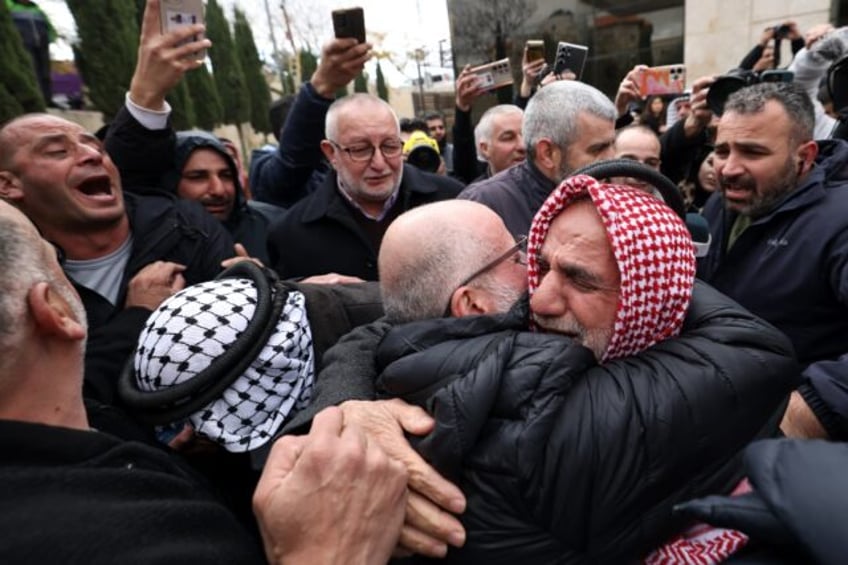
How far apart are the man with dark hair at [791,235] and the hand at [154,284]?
2270mm

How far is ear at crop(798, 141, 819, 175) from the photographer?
2.39 m

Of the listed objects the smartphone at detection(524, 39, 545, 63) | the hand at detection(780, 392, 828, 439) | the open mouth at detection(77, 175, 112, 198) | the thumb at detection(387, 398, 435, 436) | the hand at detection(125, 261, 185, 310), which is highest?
the smartphone at detection(524, 39, 545, 63)

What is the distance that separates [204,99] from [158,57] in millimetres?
17372

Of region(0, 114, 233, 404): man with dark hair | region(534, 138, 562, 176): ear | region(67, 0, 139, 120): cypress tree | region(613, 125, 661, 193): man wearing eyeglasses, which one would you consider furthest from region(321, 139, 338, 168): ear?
region(67, 0, 139, 120): cypress tree

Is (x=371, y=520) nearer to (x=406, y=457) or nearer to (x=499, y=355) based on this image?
(x=406, y=457)

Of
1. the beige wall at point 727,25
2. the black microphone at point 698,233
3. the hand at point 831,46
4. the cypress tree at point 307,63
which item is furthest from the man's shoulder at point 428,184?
the cypress tree at point 307,63

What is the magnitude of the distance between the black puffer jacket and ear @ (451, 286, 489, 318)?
0.23m

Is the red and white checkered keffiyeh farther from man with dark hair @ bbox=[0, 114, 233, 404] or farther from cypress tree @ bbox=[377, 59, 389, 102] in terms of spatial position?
cypress tree @ bbox=[377, 59, 389, 102]

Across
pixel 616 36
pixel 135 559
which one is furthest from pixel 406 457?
pixel 616 36

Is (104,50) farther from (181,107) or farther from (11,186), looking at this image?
(11,186)

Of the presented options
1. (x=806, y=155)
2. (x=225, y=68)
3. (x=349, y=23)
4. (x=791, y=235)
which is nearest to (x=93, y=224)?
(x=349, y=23)

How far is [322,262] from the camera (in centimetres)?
297

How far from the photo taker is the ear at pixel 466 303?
137 centimetres

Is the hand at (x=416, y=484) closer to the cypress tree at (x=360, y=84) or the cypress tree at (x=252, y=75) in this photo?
the cypress tree at (x=252, y=75)
